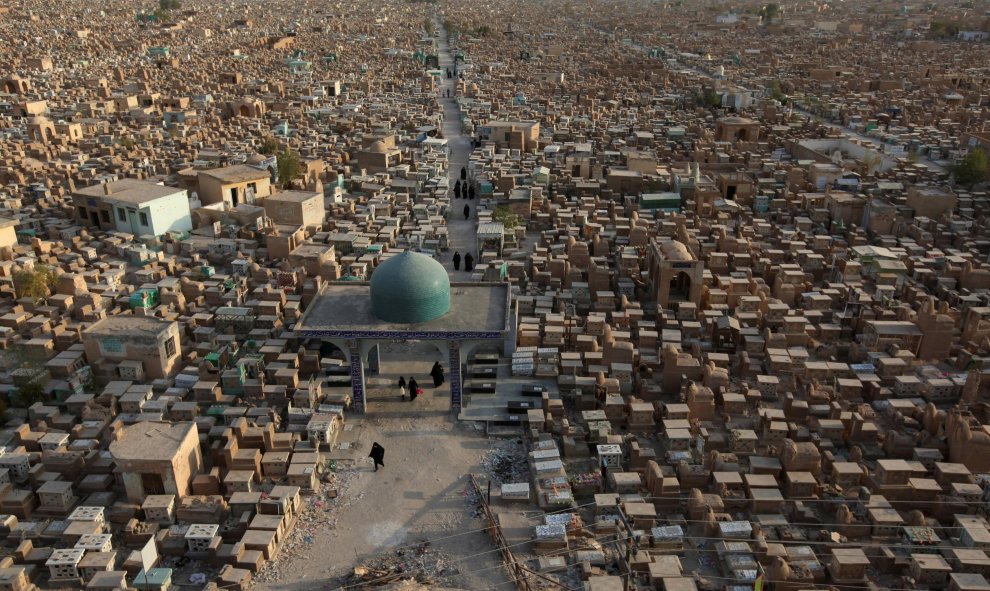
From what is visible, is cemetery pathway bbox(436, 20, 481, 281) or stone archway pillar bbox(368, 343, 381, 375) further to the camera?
cemetery pathway bbox(436, 20, 481, 281)

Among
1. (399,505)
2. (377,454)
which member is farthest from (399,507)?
(377,454)

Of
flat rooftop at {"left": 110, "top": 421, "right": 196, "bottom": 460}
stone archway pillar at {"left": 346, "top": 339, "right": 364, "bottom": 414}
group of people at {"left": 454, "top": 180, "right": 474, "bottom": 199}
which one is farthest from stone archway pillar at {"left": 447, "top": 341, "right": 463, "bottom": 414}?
group of people at {"left": 454, "top": 180, "right": 474, "bottom": 199}

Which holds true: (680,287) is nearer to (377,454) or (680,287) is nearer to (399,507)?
(377,454)

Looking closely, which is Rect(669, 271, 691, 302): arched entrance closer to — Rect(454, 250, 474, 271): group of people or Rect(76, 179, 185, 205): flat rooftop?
Rect(454, 250, 474, 271): group of people

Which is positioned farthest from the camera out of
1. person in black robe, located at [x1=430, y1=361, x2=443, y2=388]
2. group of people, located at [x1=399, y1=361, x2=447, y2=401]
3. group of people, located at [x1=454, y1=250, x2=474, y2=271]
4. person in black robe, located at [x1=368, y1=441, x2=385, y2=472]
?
group of people, located at [x1=454, y1=250, x2=474, y2=271]

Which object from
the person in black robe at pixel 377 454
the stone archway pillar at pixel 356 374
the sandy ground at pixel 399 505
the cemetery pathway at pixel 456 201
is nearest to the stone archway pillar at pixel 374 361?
the sandy ground at pixel 399 505

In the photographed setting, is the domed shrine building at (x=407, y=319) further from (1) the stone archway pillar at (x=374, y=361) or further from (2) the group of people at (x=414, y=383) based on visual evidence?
(1) the stone archway pillar at (x=374, y=361)
